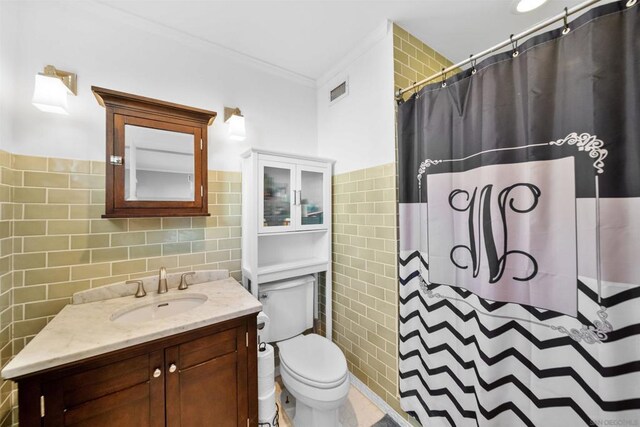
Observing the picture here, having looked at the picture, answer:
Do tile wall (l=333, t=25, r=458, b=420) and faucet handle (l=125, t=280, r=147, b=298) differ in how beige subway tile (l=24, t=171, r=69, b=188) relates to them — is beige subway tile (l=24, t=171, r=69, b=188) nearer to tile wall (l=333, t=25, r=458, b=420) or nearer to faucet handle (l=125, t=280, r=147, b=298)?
faucet handle (l=125, t=280, r=147, b=298)

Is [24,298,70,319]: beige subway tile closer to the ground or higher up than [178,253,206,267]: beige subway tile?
closer to the ground

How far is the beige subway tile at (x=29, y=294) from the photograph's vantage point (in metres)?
1.09

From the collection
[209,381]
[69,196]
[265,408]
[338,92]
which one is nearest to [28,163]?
[69,196]

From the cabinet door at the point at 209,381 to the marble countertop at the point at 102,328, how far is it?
0.11 metres

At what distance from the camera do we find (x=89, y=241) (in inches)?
48.6

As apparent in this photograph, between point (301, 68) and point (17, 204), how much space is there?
6.12 ft

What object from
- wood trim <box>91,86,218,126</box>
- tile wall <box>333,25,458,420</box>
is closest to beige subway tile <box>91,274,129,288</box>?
wood trim <box>91,86,218,126</box>

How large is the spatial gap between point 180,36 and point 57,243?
4.59ft

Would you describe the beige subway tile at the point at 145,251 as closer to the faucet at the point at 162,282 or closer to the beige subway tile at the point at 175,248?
the beige subway tile at the point at 175,248

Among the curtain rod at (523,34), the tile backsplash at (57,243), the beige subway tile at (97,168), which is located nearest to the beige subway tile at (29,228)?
the tile backsplash at (57,243)

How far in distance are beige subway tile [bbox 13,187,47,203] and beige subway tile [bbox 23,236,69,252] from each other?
180mm

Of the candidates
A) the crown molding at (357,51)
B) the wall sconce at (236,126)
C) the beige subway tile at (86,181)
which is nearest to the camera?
the beige subway tile at (86,181)

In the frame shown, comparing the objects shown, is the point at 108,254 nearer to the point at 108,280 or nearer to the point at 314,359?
the point at 108,280

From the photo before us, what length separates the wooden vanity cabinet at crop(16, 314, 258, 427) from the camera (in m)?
0.80
